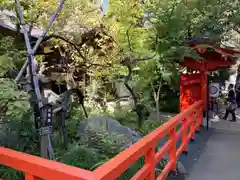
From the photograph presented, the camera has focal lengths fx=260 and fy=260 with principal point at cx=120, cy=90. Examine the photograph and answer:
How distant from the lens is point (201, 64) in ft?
25.4

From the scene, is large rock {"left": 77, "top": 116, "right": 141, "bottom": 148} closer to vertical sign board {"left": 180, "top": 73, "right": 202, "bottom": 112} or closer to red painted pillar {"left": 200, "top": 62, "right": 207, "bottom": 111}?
vertical sign board {"left": 180, "top": 73, "right": 202, "bottom": 112}

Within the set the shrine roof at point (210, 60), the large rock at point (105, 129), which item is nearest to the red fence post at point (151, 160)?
the large rock at point (105, 129)

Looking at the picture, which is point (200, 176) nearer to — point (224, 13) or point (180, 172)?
point (180, 172)

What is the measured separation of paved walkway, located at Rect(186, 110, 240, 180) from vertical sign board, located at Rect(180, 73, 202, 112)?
1124mm

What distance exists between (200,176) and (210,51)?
431 centimetres

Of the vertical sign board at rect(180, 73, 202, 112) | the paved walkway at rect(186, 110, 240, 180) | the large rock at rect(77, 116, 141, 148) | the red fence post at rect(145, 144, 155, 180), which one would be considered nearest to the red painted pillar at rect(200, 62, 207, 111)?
the vertical sign board at rect(180, 73, 202, 112)

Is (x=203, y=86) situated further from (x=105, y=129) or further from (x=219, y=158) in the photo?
(x=105, y=129)

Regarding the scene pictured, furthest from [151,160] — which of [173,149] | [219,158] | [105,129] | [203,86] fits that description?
[203,86]

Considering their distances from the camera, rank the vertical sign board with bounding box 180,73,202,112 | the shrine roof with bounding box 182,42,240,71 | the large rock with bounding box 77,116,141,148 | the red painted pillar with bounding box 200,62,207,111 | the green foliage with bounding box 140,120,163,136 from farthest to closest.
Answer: the red painted pillar with bounding box 200,62,207,111
the vertical sign board with bounding box 180,73,202,112
the shrine roof with bounding box 182,42,240,71
the green foliage with bounding box 140,120,163,136
the large rock with bounding box 77,116,141,148

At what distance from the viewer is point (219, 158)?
5398 mm

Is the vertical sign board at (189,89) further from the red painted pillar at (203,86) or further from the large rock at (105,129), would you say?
the large rock at (105,129)

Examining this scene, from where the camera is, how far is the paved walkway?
454 cm

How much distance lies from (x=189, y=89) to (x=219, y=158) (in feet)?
9.68

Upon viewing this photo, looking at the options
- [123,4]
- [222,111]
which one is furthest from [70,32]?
[222,111]
